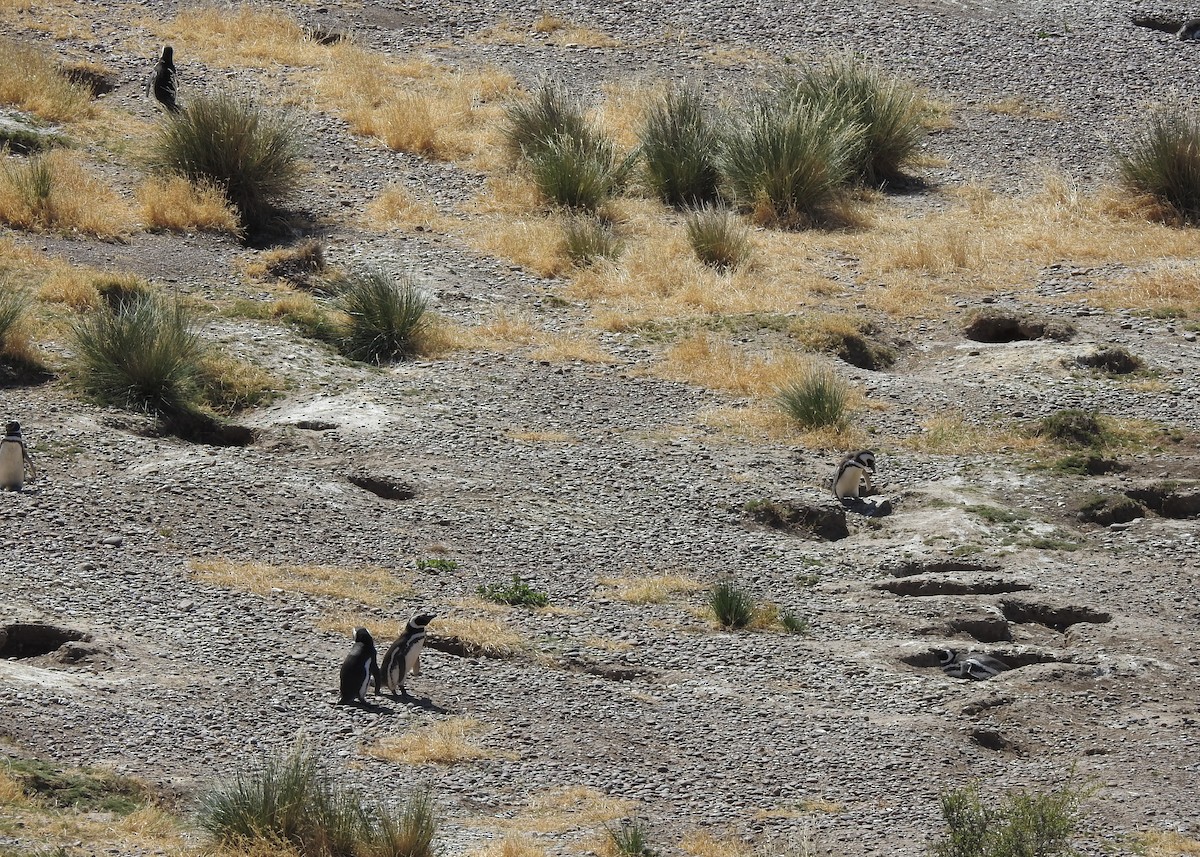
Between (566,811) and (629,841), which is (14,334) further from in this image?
(629,841)

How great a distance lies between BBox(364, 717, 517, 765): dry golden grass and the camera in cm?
873

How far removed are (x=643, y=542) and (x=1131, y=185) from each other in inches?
436

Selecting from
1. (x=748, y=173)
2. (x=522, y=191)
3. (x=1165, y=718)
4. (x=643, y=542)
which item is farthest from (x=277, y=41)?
(x=1165, y=718)

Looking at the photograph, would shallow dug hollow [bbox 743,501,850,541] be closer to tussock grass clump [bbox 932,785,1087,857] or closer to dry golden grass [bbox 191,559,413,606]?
dry golden grass [bbox 191,559,413,606]

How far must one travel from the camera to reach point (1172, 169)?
20.2m

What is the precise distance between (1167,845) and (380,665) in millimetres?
4493

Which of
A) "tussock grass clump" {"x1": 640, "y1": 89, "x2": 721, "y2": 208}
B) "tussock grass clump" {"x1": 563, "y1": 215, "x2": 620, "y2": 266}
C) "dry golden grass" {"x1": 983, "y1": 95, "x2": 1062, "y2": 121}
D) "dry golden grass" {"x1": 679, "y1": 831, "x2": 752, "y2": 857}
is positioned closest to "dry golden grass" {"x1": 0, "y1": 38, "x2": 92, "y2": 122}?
"tussock grass clump" {"x1": 563, "y1": 215, "x2": 620, "y2": 266}

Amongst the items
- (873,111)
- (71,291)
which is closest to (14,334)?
(71,291)

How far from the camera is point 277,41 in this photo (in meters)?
25.1

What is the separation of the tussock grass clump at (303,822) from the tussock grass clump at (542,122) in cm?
1455

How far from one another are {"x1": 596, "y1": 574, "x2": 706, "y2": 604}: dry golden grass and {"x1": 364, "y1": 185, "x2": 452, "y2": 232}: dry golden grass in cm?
882

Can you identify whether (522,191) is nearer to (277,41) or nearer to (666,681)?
(277,41)

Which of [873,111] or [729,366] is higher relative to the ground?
[873,111]

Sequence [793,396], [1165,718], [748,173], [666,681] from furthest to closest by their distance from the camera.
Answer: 1. [748,173]
2. [793,396]
3. [666,681]
4. [1165,718]
